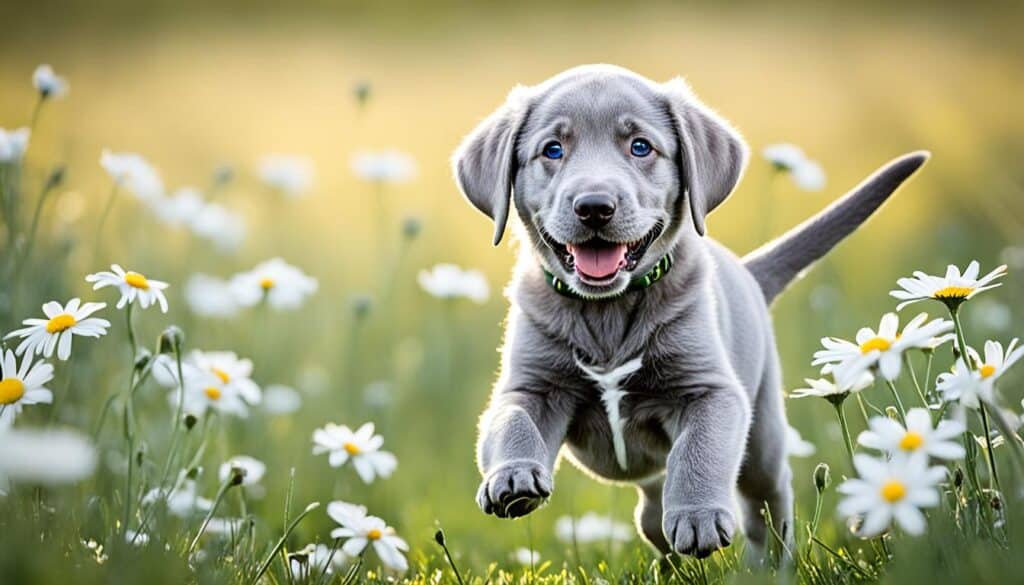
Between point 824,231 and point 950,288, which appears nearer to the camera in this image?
point 950,288

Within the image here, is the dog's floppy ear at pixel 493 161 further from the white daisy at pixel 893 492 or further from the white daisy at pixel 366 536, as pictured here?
the white daisy at pixel 893 492

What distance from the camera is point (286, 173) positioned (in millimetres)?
5691

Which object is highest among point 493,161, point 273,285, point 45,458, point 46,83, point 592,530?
point 46,83

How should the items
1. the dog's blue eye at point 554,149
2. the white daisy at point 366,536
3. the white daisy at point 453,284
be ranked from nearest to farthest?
the white daisy at point 366,536
the dog's blue eye at point 554,149
the white daisy at point 453,284

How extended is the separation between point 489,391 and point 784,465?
264 centimetres

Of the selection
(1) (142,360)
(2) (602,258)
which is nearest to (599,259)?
(2) (602,258)

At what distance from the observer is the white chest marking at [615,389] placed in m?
2.98

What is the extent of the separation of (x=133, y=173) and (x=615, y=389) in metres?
2.08

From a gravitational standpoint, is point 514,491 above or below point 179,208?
below

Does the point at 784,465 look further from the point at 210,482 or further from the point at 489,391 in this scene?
the point at 489,391

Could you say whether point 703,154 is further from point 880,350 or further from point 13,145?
point 13,145

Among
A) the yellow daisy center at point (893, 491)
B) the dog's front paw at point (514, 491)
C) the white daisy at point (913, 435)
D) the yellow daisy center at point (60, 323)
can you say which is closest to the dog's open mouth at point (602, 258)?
the dog's front paw at point (514, 491)

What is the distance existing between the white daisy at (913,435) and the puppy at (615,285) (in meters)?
0.61

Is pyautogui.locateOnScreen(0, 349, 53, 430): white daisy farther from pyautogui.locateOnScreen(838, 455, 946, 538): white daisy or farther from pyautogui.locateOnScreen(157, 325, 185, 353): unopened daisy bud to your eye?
pyautogui.locateOnScreen(838, 455, 946, 538): white daisy
